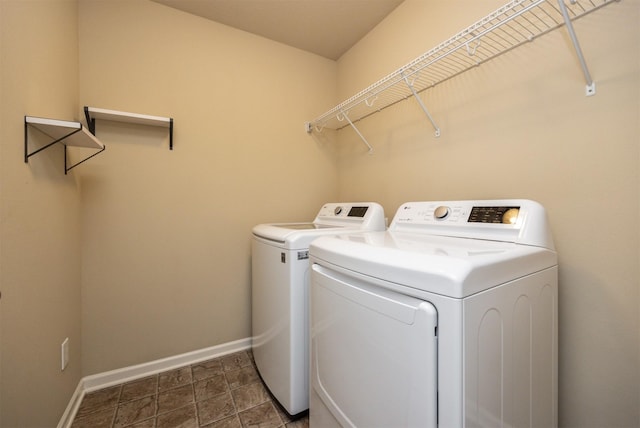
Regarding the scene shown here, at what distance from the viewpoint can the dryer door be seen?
2.23 feet

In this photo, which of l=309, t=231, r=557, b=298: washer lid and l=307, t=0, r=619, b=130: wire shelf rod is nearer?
l=309, t=231, r=557, b=298: washer lid

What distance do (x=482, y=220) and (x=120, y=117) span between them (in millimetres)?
2077

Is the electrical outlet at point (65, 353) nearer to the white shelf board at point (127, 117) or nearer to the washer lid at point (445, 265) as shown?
the white shelf board at point (127, 117)

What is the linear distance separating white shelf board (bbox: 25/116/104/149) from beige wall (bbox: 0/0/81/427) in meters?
0.04

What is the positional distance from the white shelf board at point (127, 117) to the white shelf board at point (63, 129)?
30 centimetres

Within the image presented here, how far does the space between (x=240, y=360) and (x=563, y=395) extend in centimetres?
184

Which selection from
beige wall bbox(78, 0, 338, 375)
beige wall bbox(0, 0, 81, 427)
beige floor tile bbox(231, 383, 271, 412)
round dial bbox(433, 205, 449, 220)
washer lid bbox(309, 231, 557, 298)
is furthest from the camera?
beige wall bbox(78, 0, 338, 375)

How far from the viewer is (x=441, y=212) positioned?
129cm

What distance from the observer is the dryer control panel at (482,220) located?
977mm

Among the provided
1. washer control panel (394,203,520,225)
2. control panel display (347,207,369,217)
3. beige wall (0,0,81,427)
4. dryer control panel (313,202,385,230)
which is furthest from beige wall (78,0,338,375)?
washer control panel (394,203,520,225)

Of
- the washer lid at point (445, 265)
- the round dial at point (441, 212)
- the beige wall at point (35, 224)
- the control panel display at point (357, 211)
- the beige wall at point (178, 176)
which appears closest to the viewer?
the washer lid at point (445, 265)

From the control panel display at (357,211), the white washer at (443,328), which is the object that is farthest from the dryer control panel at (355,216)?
the white washer at (443,328)

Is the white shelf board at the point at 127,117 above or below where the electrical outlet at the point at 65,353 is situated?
above

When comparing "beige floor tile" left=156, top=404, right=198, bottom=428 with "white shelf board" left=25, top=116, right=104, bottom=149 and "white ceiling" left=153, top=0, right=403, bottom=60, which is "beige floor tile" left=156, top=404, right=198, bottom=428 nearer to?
"white shelf board" left=25, top=116, right=104, bottom=149
